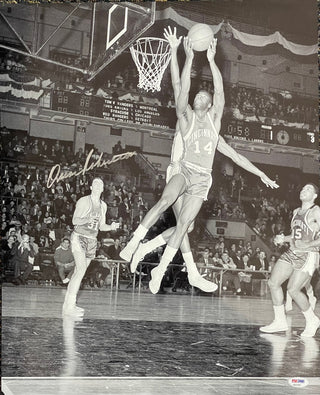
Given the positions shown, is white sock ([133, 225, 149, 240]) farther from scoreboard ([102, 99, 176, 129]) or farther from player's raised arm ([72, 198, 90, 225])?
scoreboard ([102, 99, 176, 129])

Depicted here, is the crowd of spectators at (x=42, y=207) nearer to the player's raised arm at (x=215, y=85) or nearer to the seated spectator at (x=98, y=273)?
the seated spectator at (x=98, y=273)

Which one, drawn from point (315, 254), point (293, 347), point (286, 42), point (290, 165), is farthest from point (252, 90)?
point (293, 347)

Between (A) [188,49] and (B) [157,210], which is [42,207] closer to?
(B) [157,210]

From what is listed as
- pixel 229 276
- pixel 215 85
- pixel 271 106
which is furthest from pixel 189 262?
pixel 271 106

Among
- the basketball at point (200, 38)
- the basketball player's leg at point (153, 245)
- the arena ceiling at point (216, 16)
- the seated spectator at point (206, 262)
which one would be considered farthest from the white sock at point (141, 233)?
the seated spectator at point (206, 262)

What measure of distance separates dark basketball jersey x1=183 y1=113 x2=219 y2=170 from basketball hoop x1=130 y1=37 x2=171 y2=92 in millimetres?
2373

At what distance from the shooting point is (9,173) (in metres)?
9.58

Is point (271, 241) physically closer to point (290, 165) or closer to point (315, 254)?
point (290, 165)

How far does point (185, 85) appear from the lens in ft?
15.6

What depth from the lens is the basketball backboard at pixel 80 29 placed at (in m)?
6.24

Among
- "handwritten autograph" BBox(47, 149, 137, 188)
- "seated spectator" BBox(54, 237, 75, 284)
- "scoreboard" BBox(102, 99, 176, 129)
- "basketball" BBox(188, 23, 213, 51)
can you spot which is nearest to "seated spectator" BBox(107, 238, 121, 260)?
"seated spectator" BBox(54, 237, 75, 284)

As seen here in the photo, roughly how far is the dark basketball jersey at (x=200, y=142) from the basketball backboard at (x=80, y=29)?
1536 millimetres

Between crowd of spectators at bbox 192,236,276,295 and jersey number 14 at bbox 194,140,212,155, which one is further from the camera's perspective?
crowd of spectators at bbox 192,236,276,295

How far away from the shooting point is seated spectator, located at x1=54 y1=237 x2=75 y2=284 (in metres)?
8.36
